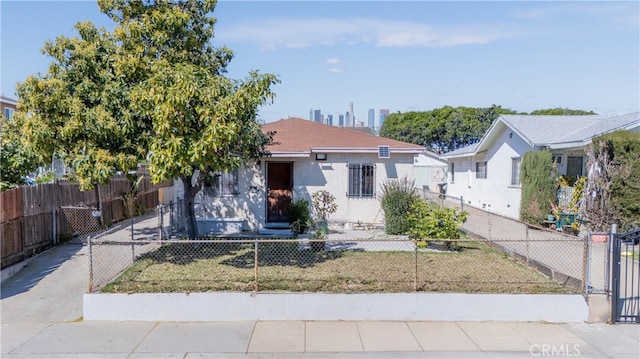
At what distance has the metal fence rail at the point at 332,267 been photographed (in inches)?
296

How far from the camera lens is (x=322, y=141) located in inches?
561

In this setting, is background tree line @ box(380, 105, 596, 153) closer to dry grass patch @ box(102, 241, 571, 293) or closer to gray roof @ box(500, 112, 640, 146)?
gray roof @ box(500, 112, 640, 146)

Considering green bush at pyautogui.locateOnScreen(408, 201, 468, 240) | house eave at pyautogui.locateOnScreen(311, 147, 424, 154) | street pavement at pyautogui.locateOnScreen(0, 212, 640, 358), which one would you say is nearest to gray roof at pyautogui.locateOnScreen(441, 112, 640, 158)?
house eave at pyautogui.locateOnScreen(311, 147, 424, 154)

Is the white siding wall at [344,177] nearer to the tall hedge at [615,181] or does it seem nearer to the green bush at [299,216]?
the green bush at [299,216]

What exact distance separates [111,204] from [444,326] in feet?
40.4

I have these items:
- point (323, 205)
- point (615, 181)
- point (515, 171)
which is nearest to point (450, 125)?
point (515, 171)

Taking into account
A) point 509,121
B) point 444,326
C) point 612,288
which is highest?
point 509,121

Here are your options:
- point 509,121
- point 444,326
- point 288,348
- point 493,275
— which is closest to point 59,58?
point 288,348

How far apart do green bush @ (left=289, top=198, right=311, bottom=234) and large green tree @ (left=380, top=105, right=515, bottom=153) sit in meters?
34.2

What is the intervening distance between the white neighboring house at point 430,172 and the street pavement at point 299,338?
80.6 feet

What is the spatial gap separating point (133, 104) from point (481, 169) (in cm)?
1779

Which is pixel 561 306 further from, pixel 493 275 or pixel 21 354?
pixel 21 354

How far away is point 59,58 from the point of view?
8.34 meters

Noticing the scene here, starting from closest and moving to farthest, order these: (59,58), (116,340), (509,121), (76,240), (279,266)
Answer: (116,340) < (59,58) < (279,266) < (76,240) < (509,121)
